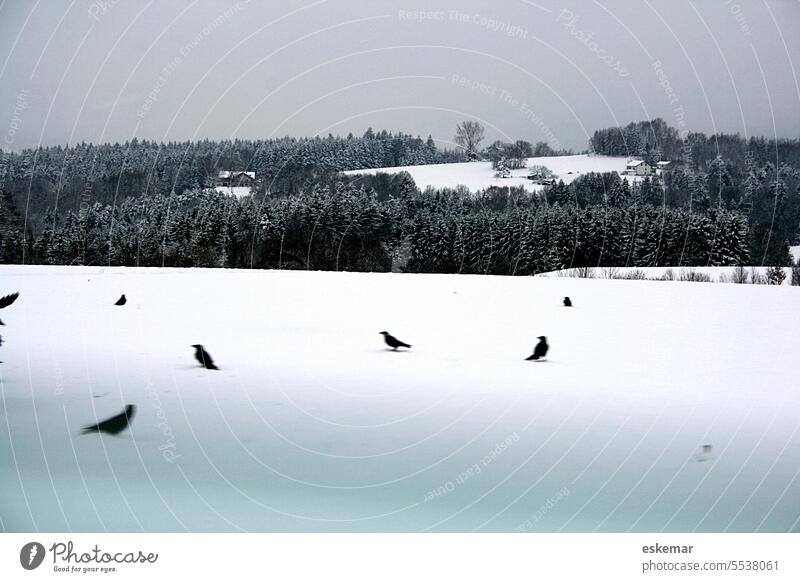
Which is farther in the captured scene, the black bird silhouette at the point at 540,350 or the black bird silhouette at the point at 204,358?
the black bird silhouette at the point at 540,350

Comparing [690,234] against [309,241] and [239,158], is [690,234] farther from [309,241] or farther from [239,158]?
[239,158]

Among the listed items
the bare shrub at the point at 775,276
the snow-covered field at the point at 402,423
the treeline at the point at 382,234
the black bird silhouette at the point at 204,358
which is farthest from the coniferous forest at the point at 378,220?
the black bird silhouette at the point at 204,358

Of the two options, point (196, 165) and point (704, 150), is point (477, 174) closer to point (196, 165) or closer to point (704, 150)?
point (196, 165)

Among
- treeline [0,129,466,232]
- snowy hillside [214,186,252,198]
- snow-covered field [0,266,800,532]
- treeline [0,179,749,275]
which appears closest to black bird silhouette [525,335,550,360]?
snow-covered field [0,266,800,532]

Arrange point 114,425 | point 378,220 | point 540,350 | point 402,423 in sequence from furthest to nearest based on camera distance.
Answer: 1. point 378,220
2. point 540,350
3. point 402,423
4. point 114,425

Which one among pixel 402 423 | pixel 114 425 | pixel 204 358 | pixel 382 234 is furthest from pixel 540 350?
pixel 382 234

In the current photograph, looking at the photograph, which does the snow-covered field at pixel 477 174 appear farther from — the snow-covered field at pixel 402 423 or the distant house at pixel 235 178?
the snow-covered field at pixel 402 423
